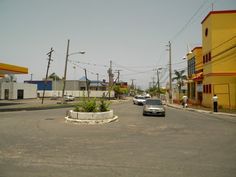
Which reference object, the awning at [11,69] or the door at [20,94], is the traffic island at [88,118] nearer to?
the awning at [11,69]

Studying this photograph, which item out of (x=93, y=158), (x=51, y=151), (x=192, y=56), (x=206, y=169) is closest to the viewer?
(x=206, y=169)

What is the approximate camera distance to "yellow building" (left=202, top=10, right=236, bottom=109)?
111 ft

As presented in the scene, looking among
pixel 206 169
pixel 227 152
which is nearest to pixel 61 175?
pixel 206 169

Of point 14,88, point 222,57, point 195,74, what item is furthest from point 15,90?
point 222,57

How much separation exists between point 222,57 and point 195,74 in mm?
13644

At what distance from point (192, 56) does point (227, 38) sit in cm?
1669

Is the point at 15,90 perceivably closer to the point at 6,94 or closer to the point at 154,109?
the point at 6,94

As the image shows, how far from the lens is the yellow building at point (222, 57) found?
34.0 m

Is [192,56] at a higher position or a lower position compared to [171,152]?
higher

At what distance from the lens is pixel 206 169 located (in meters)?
7.04

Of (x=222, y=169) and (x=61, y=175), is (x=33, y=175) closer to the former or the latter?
(x=61, y=175)

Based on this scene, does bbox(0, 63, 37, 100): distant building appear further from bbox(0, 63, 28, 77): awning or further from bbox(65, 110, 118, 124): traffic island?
bbox(65, 110, 118, 124): traffic island

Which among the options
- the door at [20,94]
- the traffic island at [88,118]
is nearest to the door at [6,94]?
the door at [20,94]

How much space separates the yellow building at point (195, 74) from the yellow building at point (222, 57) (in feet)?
17.5
